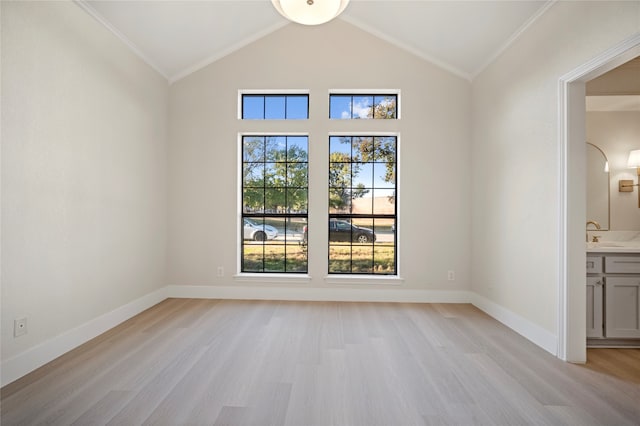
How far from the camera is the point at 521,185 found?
3.13m

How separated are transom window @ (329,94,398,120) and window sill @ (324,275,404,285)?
7.00ft

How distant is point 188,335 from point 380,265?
8.17ft

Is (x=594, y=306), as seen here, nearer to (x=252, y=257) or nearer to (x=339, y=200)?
(x=339, y=200)

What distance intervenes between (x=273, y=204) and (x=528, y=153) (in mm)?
2973

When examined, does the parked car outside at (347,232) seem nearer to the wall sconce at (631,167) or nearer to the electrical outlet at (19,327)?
the wall sconce at (631,167)

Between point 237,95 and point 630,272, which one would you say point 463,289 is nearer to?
point 630,272

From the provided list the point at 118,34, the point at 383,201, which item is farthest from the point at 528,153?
the point at 118,34

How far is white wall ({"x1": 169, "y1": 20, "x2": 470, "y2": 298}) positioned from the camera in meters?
4.14

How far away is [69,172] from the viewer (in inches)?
105

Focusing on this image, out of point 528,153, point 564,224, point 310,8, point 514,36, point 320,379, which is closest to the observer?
point 310,8

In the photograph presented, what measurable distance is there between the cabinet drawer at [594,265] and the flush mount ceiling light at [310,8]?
286 centimetres

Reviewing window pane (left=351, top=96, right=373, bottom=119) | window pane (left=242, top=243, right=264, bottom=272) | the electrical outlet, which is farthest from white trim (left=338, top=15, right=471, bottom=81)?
the electrical outlet

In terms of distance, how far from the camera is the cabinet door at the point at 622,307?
2707mm

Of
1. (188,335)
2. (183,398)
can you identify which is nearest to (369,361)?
(183,398)
